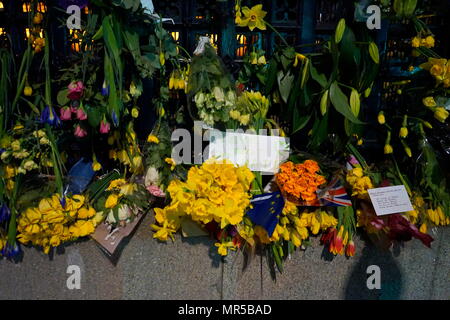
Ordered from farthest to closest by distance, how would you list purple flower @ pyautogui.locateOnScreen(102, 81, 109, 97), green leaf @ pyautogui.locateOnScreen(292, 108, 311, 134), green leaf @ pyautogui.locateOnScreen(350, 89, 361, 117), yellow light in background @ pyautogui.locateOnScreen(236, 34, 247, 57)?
yellow light in background @ pyautogui.locateOnScreen(236, 34, 247, 57)
green leaf @ pyautogui.locateOnScreen(292, 108, 311, 134)
green leaf @ pyautogui.locateOnScreen(350, 89, 361, 117)
purple flower @ pyautogui.locateOnScreen(102, 81, 109, 97)

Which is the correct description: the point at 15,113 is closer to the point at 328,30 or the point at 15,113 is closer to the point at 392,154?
the point at 328,30

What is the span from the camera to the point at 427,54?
137 cm

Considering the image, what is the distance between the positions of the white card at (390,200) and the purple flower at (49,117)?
1169 mm

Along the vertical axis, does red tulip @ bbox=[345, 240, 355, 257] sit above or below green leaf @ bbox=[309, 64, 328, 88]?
below

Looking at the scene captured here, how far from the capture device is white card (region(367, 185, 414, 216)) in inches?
48.8

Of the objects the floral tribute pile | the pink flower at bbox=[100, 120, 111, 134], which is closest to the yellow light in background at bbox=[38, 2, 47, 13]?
the floral tribute pile

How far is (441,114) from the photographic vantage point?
1.27 metres

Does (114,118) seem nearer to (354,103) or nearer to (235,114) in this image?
(235,114)

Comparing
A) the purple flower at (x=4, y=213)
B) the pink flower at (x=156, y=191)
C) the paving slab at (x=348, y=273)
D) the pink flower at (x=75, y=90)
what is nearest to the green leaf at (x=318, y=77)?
the paving slab at (x=348, y=273)

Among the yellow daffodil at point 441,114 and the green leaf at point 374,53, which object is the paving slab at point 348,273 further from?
the green leaf at point 374,53

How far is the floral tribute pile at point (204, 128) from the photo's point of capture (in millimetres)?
1177

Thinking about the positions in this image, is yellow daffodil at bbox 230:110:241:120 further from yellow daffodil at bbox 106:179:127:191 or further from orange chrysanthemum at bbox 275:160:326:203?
yellow daffodil at bbox 106:179:127:191

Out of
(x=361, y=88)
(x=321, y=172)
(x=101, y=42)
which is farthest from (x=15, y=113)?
(x=361, y=88)

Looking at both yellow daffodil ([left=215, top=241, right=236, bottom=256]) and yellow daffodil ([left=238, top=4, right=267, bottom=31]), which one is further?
yellow daffodil ([left=238, top=4, right=267, bottom=31])
